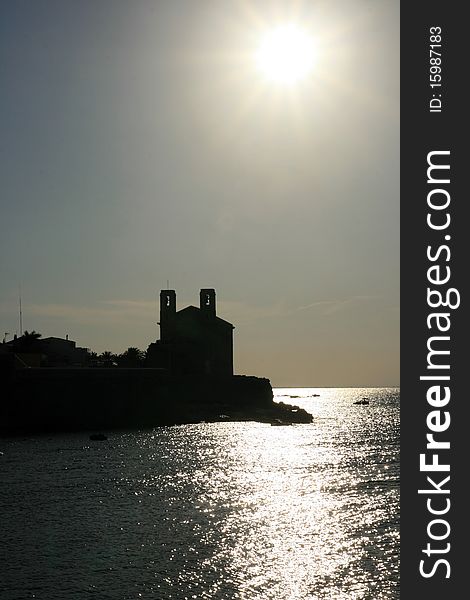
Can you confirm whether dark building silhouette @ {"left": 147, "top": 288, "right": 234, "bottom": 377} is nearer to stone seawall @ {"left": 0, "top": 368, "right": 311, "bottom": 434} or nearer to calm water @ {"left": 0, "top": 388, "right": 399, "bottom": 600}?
stone seawall @ {"left": 0, "top": 368, "right": 311, "bottom": 434}

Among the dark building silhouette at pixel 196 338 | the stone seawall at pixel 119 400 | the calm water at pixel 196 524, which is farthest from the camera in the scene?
the dark building silhouette at pixel 196 338

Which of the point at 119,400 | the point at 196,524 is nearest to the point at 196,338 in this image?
the point at 119,400

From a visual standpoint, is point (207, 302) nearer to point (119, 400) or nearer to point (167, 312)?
point (167, 312)

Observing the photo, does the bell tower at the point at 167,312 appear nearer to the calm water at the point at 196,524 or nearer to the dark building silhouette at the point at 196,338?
the dark building silhouette at the point at 196,338

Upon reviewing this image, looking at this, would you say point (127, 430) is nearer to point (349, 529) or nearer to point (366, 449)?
point (366, 449)

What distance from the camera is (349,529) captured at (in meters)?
23.9

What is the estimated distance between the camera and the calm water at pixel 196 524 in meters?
17.7

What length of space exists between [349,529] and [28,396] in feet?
130

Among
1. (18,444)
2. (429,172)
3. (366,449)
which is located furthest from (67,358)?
(429,172)

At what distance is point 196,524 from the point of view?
24.6 metres

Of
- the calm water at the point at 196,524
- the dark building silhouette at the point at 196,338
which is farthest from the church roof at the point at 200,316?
the calm water at the point at 196,524

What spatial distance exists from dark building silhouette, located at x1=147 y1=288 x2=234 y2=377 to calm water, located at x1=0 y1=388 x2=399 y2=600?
103 feet

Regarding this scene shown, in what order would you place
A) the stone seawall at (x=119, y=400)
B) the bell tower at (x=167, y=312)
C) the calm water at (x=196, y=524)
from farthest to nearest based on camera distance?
the bell tower at (x=167, y=312) → the stone seawall at (x=119, y=400) → the calm water at (x=196, y=524)

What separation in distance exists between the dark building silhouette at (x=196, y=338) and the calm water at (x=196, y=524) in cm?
3146
